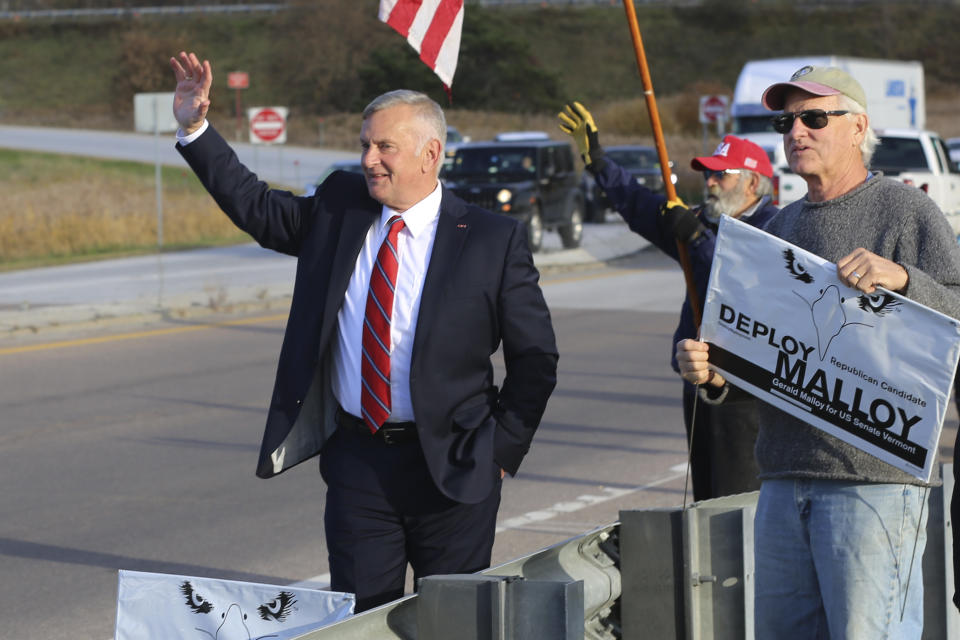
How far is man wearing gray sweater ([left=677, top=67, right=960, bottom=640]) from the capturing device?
3.44 metres

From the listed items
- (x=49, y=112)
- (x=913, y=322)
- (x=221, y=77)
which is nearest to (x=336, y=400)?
(x=913, y=322)

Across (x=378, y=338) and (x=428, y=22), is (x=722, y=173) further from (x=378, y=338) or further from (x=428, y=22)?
(x=378, y=338)

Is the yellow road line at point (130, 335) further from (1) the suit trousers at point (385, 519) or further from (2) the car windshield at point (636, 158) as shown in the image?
(2) the car windshield at point (636, 158)

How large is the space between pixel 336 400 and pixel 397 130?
0.76 m

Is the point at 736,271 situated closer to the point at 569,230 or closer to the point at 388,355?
the point at 388,355

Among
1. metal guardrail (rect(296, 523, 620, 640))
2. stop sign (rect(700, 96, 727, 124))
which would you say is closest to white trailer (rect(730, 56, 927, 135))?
stop sign (rect(700, 96, 727, 124))

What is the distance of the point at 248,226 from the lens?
4.18m

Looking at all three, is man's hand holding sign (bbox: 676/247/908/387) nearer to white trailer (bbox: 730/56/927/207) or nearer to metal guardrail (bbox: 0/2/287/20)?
white trailer (bbox: 730/56/927/207)

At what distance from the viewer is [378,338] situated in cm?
393

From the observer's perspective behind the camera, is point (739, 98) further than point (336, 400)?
Yes

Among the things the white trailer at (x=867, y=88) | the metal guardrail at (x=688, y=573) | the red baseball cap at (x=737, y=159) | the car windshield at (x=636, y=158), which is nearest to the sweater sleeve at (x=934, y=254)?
the metal guardrail at (x=688, y=573)

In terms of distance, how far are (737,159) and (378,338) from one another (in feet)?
7.34

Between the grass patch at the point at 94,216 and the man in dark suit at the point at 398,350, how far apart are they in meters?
22.4

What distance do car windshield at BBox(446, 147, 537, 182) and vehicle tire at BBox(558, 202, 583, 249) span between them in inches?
55.2
